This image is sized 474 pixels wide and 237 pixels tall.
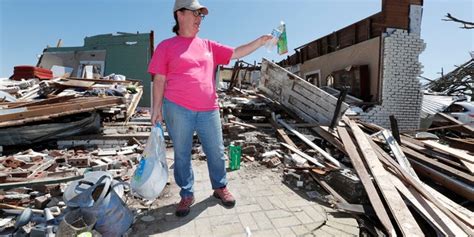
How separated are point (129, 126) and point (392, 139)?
603 centimetres

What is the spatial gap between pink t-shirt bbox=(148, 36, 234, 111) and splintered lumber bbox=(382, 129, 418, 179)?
315cm

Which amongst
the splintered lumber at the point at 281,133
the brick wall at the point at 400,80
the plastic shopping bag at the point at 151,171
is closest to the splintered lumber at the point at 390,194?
the splintered lumber at the point at 281,133

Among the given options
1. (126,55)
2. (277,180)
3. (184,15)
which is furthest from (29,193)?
(126,55)

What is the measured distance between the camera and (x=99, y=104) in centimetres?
614

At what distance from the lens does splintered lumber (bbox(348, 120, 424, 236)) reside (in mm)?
2559

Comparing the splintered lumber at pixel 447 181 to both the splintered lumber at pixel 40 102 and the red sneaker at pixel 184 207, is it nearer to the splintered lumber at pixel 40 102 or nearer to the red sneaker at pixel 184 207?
the red sneaker at pixel 184 207

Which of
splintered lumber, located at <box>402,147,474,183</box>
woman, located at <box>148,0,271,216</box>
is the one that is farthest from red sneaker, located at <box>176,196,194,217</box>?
splintered lumber, located at <box>402,147,474,183</box>

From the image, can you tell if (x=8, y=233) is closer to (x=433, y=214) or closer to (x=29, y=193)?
(x=29, y=193)

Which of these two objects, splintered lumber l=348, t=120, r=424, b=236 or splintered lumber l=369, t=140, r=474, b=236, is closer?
splintered lumber l=348, t=120, r=424, b=236

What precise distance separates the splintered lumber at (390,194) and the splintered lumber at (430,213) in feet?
0.44

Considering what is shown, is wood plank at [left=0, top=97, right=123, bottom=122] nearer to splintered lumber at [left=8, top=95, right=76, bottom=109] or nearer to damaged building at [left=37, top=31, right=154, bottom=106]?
splintered lumber at [left=8, top=95, right=76, bottom=109]

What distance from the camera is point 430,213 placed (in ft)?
9.35

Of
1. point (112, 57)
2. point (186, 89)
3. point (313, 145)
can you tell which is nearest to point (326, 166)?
point (313, 145)

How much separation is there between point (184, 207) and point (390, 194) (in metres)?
2.31
